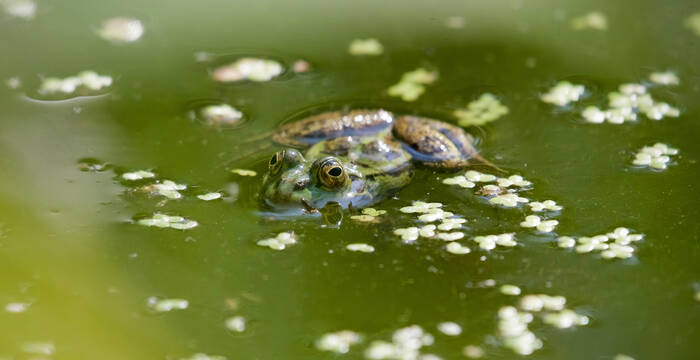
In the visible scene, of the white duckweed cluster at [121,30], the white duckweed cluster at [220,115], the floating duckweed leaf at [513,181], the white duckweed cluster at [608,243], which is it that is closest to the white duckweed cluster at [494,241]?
the white duckweed cluster at [608,243]

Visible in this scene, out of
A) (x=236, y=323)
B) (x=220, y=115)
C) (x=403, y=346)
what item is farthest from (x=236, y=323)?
(x=220, y=115)

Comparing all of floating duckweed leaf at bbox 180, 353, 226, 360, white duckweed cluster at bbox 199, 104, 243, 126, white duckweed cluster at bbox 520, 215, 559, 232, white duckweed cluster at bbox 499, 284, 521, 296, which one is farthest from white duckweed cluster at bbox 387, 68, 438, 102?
floating duckweed leaf at bbox 180, 353, 226, 360

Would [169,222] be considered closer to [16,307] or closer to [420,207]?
[16,307]

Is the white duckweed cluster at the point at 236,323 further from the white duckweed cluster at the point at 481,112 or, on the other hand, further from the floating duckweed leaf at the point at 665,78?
the floating duckweed leaf at the point at 665,78

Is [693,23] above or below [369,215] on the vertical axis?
above

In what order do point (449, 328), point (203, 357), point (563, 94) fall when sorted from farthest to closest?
point (563, 94) → point (449, 328) → point (203, 357)

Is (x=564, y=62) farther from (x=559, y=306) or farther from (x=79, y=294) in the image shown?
(x=79, y=294)

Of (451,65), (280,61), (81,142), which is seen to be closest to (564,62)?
(451,65)
